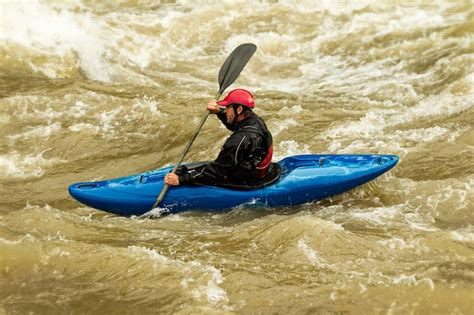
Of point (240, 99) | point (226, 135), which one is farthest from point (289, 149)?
point (240, 99)

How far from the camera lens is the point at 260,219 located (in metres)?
4.90

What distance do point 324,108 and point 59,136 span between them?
9.26 ft

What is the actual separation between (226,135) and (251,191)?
5.98 ft

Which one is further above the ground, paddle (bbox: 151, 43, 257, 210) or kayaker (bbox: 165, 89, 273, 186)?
paddle (bbox: 151, 43, 257, 210)

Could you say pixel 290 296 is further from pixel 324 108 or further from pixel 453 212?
pixel 324 108

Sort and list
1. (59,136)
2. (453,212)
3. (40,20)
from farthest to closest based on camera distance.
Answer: (40,20)
(59,136)
(453,212)

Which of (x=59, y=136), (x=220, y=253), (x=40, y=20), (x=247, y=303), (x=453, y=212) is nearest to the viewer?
(x=247, y=303)

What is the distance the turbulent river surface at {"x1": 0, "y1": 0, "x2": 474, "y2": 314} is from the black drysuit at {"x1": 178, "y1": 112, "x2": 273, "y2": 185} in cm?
28

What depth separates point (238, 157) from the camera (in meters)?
4.90

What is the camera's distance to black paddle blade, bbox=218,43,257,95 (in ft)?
19.8

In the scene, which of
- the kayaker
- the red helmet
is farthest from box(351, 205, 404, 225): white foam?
the red helmet

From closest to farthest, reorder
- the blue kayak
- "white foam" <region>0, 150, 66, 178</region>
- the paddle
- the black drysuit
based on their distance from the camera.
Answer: the black drysuit, the blue kayak, the paddle, "white foam" <region>0, 150, 66, 178</region>

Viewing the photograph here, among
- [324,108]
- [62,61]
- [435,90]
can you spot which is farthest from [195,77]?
[435,90]

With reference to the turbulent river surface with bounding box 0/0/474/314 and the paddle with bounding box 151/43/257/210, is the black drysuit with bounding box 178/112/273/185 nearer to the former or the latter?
the turbulent river surface with bounding box 0/0/474/314
